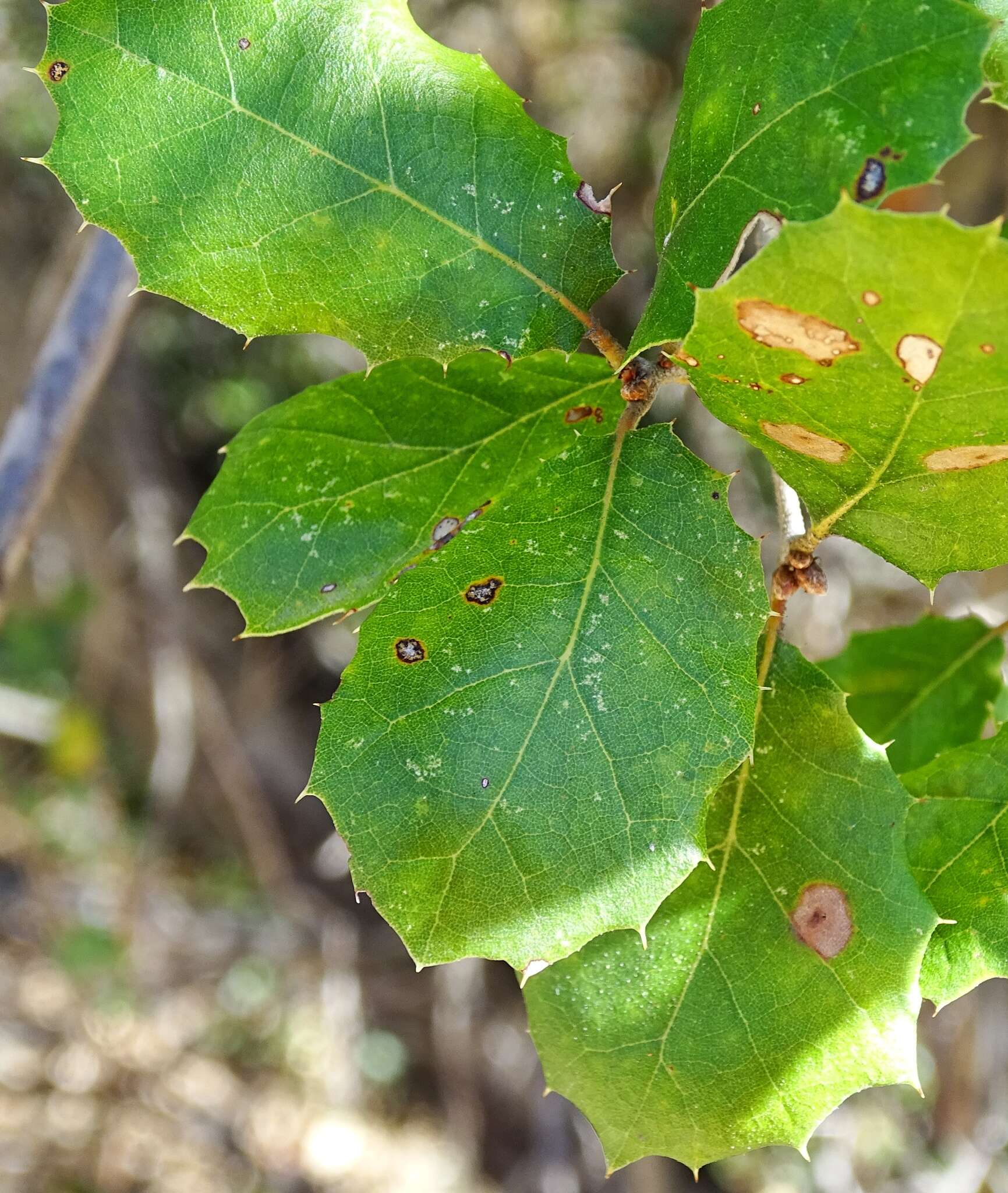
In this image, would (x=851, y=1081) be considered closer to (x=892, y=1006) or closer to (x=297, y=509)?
(x=892, y=1006)

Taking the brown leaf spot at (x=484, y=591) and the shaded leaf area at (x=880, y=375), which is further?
the brown leaf spot at (x=484, y=591)

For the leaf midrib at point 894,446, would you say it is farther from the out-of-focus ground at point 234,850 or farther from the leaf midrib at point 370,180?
the out-of-focus ground at point 234,850

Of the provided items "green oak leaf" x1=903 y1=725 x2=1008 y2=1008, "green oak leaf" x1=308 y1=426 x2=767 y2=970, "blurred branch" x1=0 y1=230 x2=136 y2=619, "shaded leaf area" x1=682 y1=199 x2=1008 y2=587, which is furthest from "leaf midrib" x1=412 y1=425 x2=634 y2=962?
"blurred branch" x1=0 y1=230 x2=136 y2=619

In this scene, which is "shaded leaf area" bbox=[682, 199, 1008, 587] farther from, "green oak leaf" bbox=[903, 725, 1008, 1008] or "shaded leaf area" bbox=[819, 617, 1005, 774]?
"shaded leaf area" bbox=[819, 617, 1005, 774]

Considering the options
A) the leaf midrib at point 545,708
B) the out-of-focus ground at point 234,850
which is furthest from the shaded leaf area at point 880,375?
the out-of-focus ground at point 234,850

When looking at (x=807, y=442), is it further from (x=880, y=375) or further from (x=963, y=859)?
(x=963, y=859)

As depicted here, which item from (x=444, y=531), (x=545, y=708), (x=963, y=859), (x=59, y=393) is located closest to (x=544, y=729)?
(x=545, y=708)
